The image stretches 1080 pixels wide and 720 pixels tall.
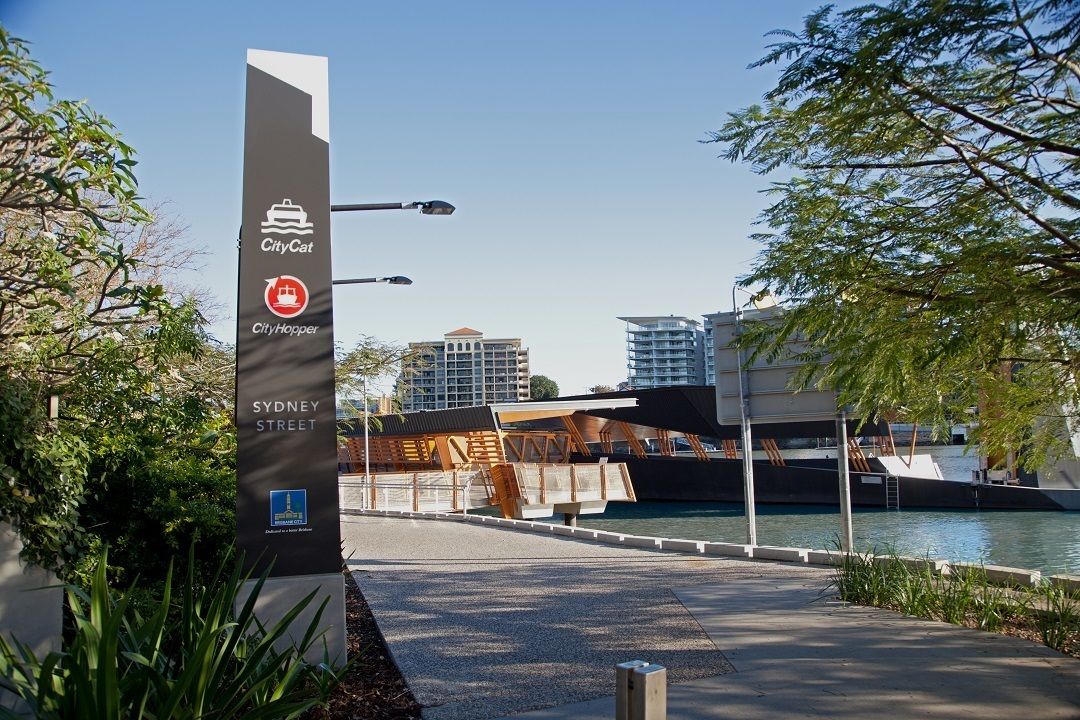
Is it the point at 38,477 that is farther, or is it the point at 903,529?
the point at 903,529

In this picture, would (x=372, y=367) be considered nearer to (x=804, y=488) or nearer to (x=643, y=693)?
(x=643, y=693)

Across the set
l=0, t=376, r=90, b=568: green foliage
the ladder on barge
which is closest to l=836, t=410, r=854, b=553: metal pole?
l=0, t=376, r=90, b=568: green foliage

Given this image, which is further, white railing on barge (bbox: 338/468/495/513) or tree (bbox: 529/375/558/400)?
tree (bbox: 529/375/558/400)

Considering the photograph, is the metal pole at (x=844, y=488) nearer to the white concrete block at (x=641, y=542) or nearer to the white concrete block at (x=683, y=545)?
the white concrete block at (x=683, y=545)

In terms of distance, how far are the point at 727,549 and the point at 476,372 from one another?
6776 inches

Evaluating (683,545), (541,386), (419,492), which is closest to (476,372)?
(541,386)

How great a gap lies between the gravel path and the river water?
22.9 feet

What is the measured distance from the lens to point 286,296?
7.06 meters

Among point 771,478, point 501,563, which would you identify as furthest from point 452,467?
point 501,563

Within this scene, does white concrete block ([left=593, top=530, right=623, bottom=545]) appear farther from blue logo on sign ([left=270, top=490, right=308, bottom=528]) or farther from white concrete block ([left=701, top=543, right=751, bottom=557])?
blue logo on sign ([left=270, top=490, right=308, bottom=528])

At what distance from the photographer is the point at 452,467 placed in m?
43.7

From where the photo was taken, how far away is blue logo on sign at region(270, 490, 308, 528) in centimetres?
677

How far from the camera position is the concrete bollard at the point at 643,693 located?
3.35 m

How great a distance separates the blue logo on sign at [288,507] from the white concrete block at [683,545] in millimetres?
8506
